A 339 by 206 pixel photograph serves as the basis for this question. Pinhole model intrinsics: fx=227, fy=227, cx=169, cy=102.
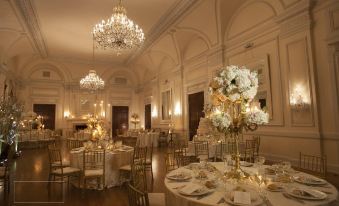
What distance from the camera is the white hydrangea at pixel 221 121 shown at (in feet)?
7.56

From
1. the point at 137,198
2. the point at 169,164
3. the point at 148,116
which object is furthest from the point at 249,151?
the point at 148,116

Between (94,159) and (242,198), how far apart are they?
3.78 m

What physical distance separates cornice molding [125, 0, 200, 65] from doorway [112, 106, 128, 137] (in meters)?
7.16

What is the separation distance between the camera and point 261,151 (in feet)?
23.9

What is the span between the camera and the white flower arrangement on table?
7.43 feet

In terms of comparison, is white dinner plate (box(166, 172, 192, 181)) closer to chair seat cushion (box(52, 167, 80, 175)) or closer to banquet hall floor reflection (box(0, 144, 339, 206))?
banquet hall floor reflection (box(0, 144, 339, 206))

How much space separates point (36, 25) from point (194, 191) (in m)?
10.4

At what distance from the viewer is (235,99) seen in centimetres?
233

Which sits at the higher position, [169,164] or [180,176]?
[180,176]

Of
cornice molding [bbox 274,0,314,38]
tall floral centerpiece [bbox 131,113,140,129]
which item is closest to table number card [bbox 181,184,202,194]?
cornice molding [bbox 274,0,314,38]

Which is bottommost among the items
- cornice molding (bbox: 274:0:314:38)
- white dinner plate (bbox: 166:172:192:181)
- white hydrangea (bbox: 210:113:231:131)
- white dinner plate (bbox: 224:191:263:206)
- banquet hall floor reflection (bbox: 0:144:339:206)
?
banquet hall floor reflection (bbox: 0:144:339:206)

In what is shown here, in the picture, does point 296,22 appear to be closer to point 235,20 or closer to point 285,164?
point 235,20

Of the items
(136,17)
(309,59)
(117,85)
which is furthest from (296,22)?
(117,85)

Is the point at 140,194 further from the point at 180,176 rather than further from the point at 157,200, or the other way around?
the point at 157,200
